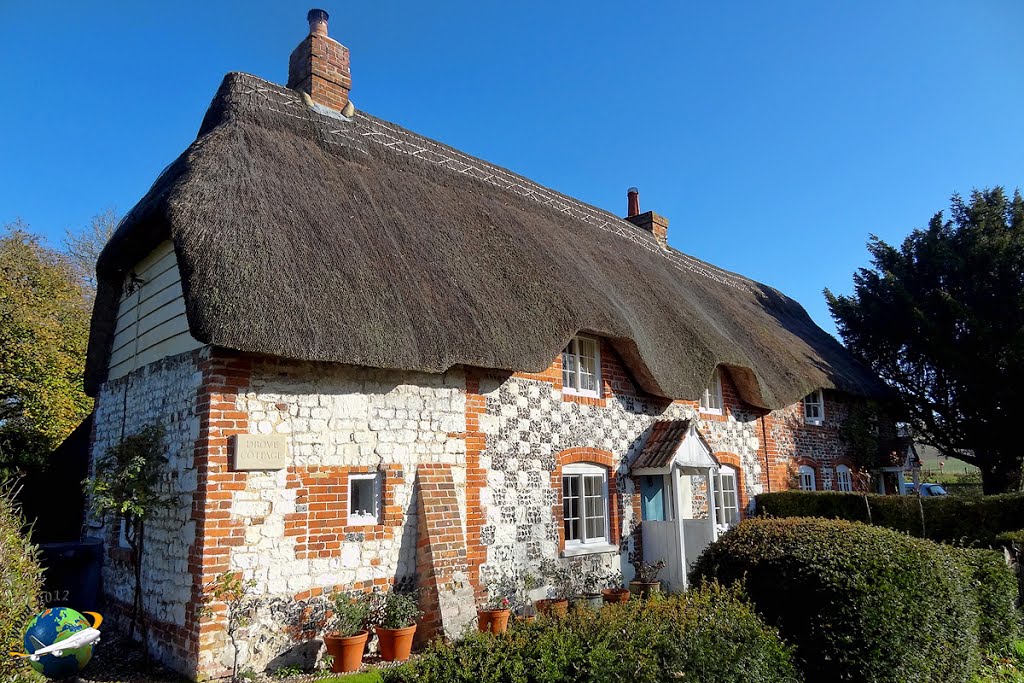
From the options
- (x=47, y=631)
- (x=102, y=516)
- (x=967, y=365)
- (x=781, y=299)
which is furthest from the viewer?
(x=781, y=299)

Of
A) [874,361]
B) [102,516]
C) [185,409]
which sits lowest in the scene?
[102,516]

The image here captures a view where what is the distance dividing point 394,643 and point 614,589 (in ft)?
14.3

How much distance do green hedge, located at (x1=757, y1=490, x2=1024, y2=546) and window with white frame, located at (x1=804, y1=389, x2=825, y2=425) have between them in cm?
396

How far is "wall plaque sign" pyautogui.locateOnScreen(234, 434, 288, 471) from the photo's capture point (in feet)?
22.7

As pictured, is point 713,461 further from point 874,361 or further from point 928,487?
point 928,487

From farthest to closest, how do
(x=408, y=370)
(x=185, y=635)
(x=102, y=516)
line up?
1. (x=102, y=516)
2. (x=408, y=370)
3. (x=185, y=635)

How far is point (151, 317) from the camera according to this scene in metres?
8.95

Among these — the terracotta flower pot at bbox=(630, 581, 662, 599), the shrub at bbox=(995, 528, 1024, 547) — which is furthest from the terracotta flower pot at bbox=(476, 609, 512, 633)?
the shrub at bbox=(995, 528, 1024, 547)

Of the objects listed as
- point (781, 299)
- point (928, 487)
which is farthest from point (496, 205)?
point (928, 487)

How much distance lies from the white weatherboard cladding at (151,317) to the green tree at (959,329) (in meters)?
18.1

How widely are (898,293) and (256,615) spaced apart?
62.7 ft

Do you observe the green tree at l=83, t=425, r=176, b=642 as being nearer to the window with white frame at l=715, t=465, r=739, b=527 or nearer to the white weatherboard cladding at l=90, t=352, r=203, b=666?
the white weatherboard cladding at l=90, t=352, r=203, b=666

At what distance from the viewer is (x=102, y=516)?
9.27 m

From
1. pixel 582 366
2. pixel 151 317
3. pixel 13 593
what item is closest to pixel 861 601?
pixel 582 366
